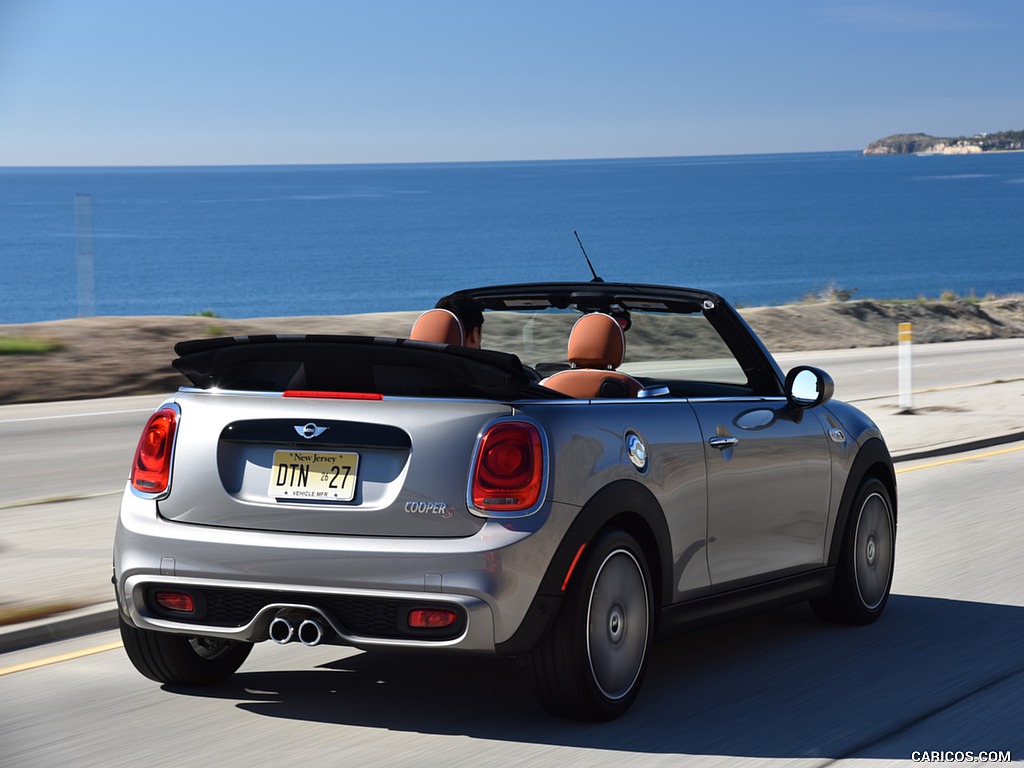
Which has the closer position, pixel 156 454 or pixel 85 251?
pixel 156 454

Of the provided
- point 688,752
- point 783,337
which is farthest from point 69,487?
point 783,337

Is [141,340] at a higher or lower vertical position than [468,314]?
lower

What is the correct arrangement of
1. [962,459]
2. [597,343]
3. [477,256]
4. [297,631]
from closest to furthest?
[297,631]
[597,343]
[962,459]
[477,256]

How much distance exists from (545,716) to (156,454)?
1.64m

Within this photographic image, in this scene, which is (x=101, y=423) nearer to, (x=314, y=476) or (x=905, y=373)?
(x=905, y=373)

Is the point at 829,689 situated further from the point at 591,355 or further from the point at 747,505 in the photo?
the point at 591,355

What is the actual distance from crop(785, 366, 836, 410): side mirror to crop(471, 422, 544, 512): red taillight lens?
6.42ft

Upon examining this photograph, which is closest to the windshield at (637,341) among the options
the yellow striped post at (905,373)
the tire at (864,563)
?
the tire at (864,563)

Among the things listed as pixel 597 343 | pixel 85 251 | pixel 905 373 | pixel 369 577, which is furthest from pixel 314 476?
pixel 85 251

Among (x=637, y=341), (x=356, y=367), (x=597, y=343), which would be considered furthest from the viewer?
(x=637, y=341)

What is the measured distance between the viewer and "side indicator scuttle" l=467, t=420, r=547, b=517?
4926 mm

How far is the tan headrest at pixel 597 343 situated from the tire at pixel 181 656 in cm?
172

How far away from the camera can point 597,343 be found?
20.0 feet

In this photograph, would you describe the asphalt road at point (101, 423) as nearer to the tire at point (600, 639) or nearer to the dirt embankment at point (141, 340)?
the dirt embankment at point (141, 340)
